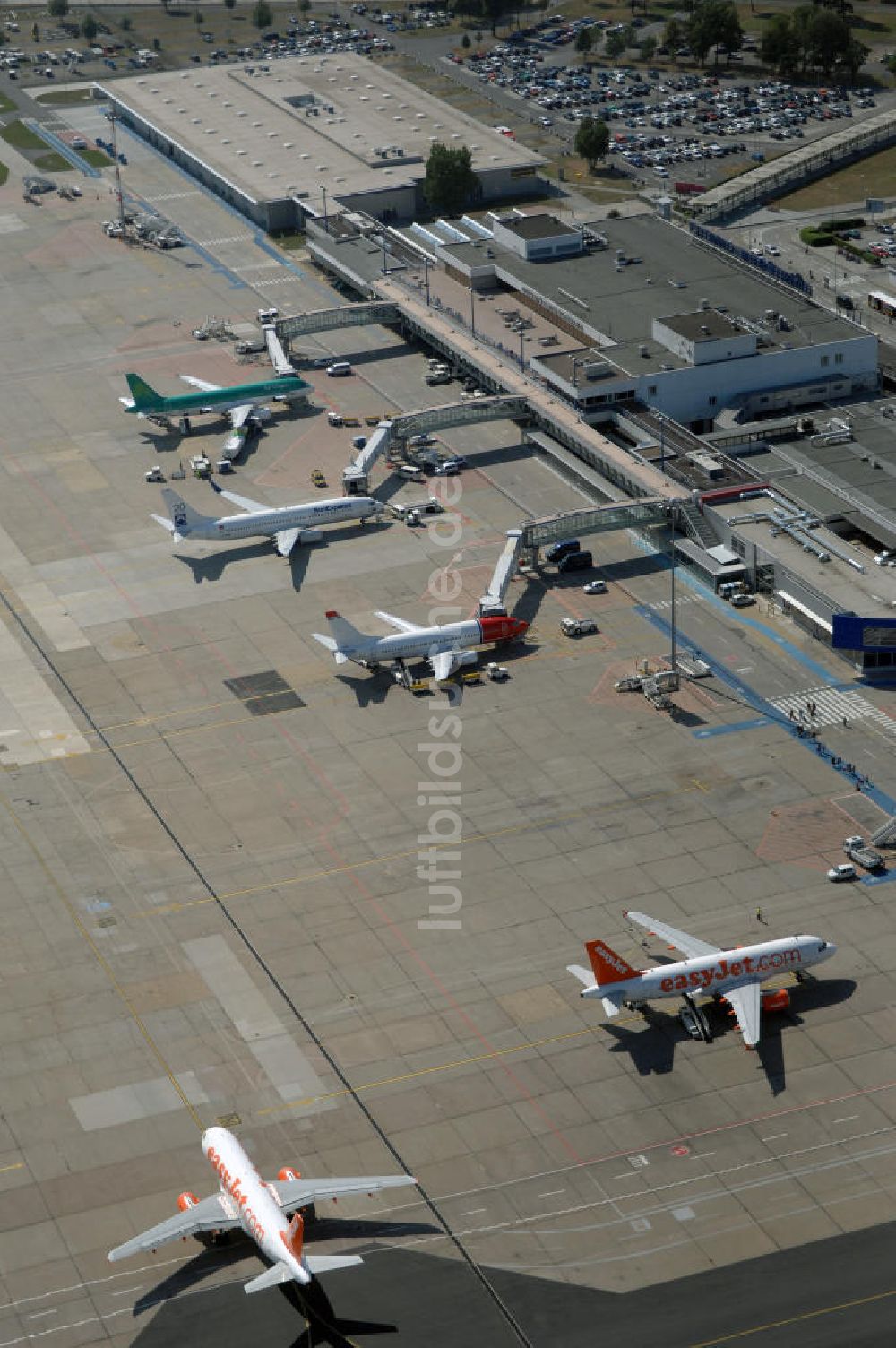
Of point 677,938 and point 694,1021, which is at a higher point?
point 677,938

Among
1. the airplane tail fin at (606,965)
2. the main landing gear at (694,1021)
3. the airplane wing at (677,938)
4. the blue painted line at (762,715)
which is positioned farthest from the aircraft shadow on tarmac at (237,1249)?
the blue painted line at (762,715)

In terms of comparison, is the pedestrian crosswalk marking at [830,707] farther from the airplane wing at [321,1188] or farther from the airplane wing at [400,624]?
the airplane wing at [321,1188]

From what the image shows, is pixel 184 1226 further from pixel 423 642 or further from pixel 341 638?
pixel 423 642

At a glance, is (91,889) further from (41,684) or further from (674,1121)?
(674,1121)

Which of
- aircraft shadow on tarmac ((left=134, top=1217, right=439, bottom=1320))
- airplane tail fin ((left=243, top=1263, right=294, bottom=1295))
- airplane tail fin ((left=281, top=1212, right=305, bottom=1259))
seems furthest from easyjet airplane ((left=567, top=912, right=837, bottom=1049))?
airplane tail fin ((left=243, top=1263, right=294, bottom=1295))

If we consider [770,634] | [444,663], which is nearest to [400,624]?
[444,663]

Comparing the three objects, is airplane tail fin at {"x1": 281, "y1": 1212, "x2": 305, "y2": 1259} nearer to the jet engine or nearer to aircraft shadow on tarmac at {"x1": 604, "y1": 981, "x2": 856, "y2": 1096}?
aircraft shadow on tarmac at {"x1": 604, "y1": 981, "x2": 856, "y2": 1096}

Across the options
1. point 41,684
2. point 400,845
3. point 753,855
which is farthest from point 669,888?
point 41,684
